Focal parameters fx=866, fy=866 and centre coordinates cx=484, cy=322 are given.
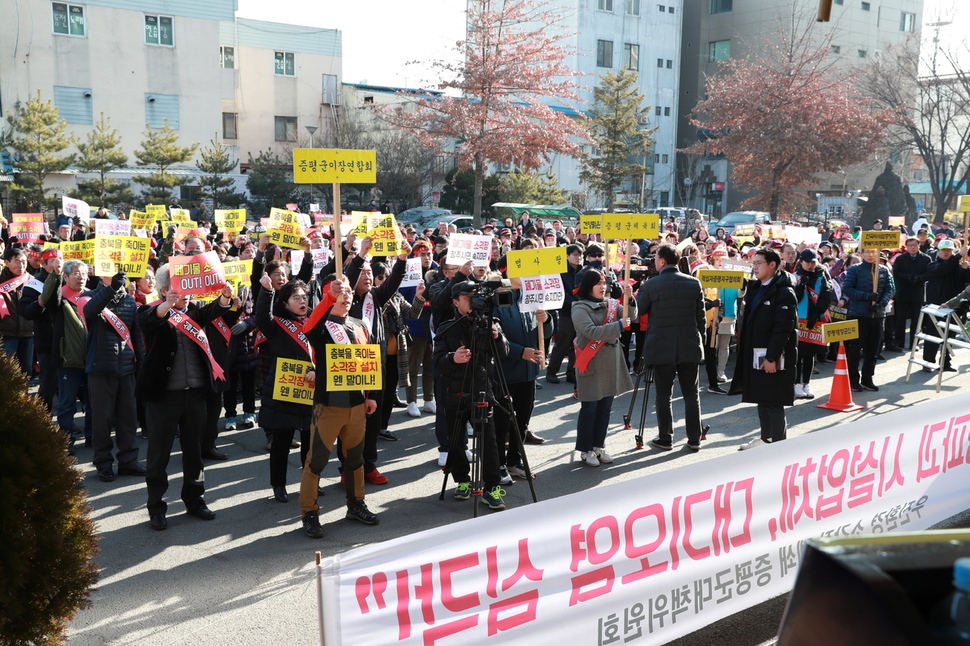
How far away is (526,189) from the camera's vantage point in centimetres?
4466

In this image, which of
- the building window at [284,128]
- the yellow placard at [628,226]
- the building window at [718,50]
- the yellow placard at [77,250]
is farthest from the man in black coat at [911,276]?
the building window at [718,50]

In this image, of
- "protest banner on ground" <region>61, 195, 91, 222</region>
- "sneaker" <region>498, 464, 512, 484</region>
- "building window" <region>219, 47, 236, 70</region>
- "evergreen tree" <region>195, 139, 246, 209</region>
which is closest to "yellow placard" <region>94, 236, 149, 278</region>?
"sneaker" <region>498, 464, 512, 484</region>

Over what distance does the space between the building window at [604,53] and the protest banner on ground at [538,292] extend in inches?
2089

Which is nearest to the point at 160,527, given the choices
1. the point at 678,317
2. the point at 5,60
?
the point at 678,317

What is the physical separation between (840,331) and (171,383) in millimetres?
8647

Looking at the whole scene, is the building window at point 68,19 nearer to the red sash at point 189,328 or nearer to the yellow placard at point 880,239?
the yellow placard at point 880,239

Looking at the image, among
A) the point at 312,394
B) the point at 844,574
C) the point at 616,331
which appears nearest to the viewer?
the point at 844,574

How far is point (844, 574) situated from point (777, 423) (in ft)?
22.9

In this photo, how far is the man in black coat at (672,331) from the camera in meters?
8.97

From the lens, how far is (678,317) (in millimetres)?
9008

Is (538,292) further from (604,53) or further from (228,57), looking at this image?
(604,53)

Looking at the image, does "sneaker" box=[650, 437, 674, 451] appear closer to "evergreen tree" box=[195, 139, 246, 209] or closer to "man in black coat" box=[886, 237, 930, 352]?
"man in black coat" box=[886, 237, 930, 352]

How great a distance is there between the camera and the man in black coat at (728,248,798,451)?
861 centimetres

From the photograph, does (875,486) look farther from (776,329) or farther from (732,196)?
(732,196)
